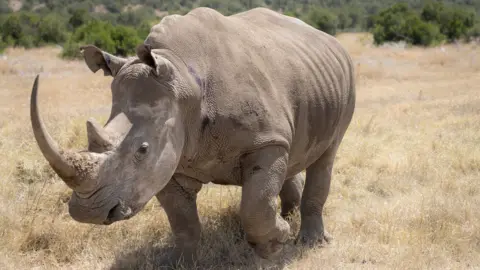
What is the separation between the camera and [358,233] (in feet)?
17.4

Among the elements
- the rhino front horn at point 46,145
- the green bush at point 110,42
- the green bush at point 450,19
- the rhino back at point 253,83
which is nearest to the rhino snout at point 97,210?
the rhino front horn at point 46,145

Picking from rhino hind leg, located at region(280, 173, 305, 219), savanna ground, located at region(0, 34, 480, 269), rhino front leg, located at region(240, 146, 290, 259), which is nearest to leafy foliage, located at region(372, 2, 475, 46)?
savanna ground, located at region(0, 34, 480, 269)

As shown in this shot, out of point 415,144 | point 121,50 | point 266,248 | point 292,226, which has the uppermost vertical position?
point 266,248

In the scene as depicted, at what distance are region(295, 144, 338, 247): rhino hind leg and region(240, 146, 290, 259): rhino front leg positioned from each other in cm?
114

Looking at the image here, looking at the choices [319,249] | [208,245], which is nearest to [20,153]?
[208,245]

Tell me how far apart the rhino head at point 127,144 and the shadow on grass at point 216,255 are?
50.1 inches

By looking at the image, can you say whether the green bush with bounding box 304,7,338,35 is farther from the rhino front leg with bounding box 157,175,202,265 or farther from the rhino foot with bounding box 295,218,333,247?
the rhino front leg with bounding box 157,175,202,265

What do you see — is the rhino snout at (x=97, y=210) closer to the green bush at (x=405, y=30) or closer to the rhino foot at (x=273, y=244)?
the rhino foot at (x=273, y=244)

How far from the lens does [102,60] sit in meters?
3.67

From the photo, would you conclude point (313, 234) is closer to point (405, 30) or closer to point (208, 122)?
point (208, 122)

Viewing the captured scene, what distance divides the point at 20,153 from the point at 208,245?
329 cm

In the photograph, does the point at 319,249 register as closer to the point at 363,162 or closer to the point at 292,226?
the point at 292,226

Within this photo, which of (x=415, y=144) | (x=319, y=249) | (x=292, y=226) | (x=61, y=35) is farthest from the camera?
(x=61, y=35)

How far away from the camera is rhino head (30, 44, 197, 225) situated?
9.85 ft
